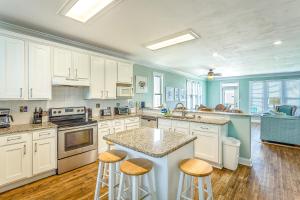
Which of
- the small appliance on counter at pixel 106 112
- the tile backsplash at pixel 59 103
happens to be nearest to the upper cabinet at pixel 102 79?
the tile backsplash at pixel 59 103

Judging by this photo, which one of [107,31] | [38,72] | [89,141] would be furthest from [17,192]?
A: [107,31]

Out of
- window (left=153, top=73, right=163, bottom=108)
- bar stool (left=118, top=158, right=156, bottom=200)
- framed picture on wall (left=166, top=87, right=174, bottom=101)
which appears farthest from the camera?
framed picture on wall (left=166, top=87, right=174, bottom=101)

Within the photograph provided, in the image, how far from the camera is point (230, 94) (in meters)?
9.56

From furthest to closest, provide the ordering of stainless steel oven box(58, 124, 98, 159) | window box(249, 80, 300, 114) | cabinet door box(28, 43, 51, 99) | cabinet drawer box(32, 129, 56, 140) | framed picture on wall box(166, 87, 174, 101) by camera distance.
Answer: window box(249, 80, 300, 114)
framed picture on wall box(166, 87, 174, 101)
stainless steel oven box(58, 124, 98, 159)
cabinet door box(28, 43, 51, 99)
cabinet drawer box(32, 129, 56, 140)

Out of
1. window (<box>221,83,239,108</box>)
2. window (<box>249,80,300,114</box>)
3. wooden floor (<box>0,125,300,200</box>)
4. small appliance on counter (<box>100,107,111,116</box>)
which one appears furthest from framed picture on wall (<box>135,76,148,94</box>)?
window (<box>249,80,300,114</box>)

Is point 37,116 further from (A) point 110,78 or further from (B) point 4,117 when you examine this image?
(A) point 110,78

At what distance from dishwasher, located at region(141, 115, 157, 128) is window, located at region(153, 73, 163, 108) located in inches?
60.7

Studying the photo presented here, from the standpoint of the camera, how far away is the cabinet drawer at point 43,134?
102 inches

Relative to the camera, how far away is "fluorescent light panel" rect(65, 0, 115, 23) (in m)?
2.09

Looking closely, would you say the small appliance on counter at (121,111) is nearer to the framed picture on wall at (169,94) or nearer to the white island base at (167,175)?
the framed picture on wall at (169,94)

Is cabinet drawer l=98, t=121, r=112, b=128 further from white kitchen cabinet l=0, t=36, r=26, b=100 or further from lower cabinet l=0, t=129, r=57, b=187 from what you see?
white kitchen cabinet l=0, t=36, r=26, b=100

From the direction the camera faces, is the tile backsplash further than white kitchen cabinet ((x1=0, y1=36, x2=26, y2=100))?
Yes

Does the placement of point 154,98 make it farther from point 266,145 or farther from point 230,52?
point 266,145

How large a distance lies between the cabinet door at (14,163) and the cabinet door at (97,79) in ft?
5.29
